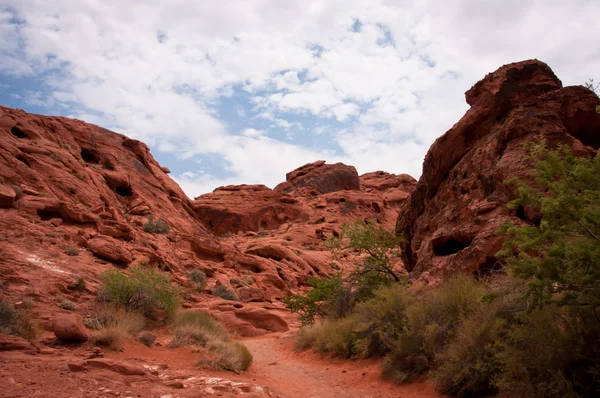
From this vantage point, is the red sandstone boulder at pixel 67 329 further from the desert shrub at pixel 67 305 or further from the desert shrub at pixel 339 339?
the desert shrub at pixel 339 339

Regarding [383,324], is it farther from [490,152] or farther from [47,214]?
[47,214]

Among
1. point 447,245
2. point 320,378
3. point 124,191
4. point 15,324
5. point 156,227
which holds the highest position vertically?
point 124,191

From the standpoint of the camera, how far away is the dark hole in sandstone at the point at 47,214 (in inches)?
727

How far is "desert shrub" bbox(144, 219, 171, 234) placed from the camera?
2481cm

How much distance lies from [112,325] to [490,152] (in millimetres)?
9954

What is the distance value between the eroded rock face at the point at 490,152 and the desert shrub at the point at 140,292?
8.07 meters

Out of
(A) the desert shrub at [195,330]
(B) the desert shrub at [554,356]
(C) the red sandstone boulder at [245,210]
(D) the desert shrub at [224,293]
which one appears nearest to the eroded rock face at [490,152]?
(B) the desert shrub at [554,356]

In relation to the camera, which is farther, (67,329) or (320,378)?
(320,378)

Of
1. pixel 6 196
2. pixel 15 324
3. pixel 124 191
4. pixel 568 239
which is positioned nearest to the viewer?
pixel 568 239

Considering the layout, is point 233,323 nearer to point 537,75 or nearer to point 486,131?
point 486,131

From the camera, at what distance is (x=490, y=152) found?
Result: 1116 centimetres

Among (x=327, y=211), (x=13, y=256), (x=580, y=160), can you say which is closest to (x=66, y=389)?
(x=580, y=160)

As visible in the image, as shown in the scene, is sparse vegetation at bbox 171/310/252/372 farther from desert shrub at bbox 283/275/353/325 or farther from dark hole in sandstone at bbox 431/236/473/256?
dark hole in sandstone at bbox 431/236/473/256

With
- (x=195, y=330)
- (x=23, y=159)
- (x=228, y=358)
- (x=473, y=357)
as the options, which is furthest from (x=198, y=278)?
(x=473, y=357)
